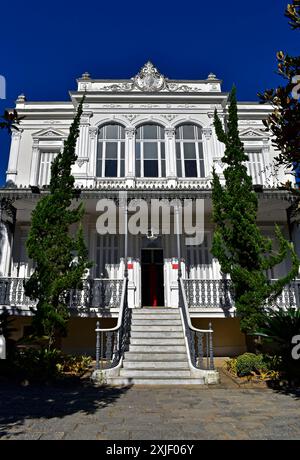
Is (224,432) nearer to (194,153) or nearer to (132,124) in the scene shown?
(194,153)

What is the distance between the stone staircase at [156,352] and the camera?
7156 mm

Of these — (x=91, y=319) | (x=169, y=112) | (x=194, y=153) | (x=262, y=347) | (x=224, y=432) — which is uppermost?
(x=169, y=112)

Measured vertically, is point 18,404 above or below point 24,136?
below

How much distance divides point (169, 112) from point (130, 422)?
12.3 m

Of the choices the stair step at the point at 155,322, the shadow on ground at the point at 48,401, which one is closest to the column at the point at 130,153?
the stair step at the point at 155,322

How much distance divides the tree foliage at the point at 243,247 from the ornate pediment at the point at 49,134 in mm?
7525

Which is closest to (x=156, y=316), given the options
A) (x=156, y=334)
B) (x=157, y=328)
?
(x=157, y=328)

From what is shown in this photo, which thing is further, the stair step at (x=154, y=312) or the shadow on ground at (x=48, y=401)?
the stair step at (x=154, y=312)

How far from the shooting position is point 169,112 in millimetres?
13797

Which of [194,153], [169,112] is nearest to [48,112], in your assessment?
[169,112]

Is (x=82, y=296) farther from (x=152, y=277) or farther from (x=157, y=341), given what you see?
(x=152, y=277)

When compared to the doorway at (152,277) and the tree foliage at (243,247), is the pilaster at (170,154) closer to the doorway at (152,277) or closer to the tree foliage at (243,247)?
the doorway at (152,277)

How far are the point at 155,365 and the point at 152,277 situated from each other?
5.04 metres

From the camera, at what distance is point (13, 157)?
1337 centimetres
